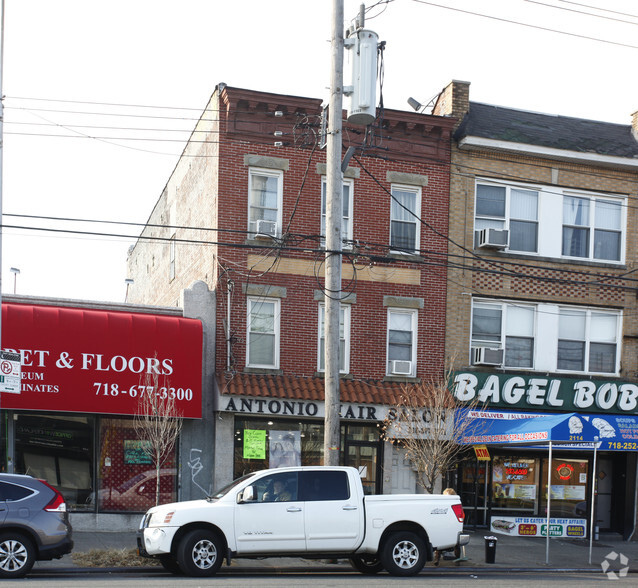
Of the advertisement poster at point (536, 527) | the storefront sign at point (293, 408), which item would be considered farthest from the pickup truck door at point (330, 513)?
the advertisement poster at point (536, 527)

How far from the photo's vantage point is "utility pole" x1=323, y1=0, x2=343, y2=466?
1594cm

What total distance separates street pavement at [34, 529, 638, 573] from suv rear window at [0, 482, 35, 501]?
64.3 inches

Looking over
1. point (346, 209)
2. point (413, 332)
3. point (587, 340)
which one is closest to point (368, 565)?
point (413, 332)

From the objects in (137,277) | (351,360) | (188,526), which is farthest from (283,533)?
(137,277)

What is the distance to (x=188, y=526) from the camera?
13.8 m

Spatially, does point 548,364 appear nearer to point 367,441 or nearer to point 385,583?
point 367,441

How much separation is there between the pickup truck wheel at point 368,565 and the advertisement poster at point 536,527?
24.3 feet

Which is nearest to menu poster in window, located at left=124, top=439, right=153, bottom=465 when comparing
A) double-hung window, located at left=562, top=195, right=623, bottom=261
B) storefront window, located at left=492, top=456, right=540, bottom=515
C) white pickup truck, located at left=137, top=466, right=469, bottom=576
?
white pickup truck, located at left=137, top=466, right=469, bottom=576

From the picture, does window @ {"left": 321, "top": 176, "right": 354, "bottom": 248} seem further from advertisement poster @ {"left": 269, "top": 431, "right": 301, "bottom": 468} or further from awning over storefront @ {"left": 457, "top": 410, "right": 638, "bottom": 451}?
awning over storefront @ {"left": 457, "top": 410, "right": 638, "bottom": 451}

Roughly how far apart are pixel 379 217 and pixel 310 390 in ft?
15.2

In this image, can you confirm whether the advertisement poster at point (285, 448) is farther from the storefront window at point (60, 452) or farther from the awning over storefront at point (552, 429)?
the storefront window at point (60, 452)

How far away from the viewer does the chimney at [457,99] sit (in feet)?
76.5

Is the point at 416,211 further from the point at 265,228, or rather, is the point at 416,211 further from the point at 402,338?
the point at 265,228

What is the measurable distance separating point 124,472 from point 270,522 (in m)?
6.63
